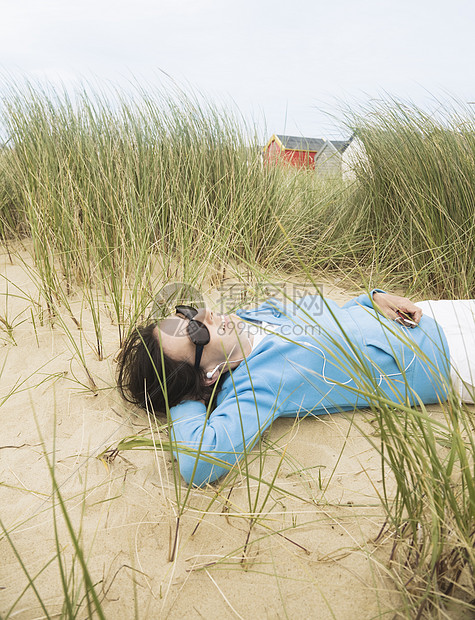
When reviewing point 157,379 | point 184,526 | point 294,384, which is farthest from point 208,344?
point 184,526

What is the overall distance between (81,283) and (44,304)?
0.26 meters

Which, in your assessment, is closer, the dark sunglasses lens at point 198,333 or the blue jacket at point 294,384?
the blue jacket at point 294,384

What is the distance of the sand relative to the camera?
3.21 ft

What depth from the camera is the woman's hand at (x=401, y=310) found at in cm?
174

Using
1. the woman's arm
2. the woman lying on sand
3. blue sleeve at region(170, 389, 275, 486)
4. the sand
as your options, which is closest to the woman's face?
the woman lying on sand

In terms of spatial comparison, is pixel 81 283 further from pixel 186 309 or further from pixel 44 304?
pixel 186 309

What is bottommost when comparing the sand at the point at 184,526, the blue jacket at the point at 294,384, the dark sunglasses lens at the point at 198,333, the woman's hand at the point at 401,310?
the sand at the point at 184,526

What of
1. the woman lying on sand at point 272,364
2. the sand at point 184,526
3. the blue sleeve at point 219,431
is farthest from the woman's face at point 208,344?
the sand at point 184,526

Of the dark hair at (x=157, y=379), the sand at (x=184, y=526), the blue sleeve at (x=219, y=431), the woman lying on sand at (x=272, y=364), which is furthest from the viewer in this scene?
the dark hair at (x=157, y=379)

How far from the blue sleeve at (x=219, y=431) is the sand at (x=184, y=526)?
0.20 feet

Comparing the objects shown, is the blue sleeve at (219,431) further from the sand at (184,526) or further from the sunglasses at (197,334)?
the sunglasses at (197,334)

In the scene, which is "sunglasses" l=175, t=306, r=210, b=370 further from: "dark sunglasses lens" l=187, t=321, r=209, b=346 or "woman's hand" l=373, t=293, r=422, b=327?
"woman's hand" l=373, t=293, r=422, b=327

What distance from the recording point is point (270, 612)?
958 millimetres

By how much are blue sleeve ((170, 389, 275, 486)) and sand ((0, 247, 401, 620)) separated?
0.06 metres
